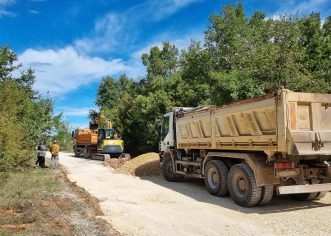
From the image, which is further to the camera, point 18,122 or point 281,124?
point 18,122

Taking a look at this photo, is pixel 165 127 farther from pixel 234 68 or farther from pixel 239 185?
pixel 234 68

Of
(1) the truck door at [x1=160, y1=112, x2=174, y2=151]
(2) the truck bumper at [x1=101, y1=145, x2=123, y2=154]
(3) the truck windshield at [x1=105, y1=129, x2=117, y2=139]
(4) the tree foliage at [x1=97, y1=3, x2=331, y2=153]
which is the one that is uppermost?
(4) the tree foliage at [x1=97, y1=3, x2=331, y2=153]

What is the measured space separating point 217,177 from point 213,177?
0.34m

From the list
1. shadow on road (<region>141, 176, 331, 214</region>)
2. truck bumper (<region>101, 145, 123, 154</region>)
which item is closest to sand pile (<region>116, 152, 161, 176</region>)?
shadow on road (<region>141, 176, 331, 214</region>)

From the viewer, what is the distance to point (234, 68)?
28.5 metres

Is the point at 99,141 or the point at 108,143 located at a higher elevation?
the point at 99,141

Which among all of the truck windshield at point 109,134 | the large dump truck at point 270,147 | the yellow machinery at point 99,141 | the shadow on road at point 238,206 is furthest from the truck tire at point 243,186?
the truck windshield at point 109,134

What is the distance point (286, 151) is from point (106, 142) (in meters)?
23.7

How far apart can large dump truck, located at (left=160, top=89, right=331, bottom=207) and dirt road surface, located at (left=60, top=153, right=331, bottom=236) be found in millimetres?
493

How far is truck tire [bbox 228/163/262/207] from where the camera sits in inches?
408

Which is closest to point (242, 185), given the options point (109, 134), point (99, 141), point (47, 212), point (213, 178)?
point (213, 178)

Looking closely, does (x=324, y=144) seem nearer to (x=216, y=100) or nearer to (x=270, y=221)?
(x=270, y=221)

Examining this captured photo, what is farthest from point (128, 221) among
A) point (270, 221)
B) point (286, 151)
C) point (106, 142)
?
point (106, 142)

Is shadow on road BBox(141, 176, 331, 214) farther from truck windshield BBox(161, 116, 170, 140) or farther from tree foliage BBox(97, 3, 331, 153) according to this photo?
tree foliage BBox(97, 3, 331, 153)
